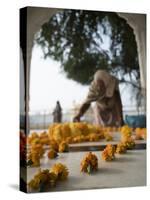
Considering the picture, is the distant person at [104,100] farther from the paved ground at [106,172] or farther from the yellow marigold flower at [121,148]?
the paved ground at [106,172]

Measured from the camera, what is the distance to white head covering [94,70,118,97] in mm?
5324

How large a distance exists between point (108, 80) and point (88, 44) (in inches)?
15.2

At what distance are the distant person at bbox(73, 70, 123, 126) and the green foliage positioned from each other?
0.07 meters

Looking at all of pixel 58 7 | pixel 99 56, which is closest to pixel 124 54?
pixel 99 56

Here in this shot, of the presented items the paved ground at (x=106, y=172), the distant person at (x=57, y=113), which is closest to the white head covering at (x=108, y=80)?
the distant person at (x=57, y=113)

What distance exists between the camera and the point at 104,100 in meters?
5.38

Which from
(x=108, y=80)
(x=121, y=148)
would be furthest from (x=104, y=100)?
(x=121, y=148)

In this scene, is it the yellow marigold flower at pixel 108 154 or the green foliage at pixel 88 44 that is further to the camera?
the yellow marigold flower at pixel 108 154

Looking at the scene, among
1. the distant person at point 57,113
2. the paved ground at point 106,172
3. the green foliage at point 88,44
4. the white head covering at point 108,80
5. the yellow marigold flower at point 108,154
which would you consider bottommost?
the paved ground at point 106,172

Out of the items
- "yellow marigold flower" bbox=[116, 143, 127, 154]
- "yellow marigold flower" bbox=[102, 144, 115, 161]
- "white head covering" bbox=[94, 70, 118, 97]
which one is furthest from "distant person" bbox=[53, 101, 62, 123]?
"yellow marigold flower" bbox=[116, 143, 127, 154]

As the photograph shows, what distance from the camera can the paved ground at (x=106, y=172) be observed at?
514 centimetres

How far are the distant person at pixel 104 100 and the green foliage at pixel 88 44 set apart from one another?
0.24 ft

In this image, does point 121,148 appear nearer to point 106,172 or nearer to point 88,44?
point 106,172

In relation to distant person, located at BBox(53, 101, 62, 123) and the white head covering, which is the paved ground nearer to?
distant person, located at BBox(53, 101, 62, 123)
